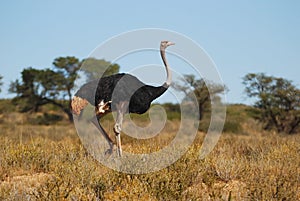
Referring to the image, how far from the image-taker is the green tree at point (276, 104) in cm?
1944

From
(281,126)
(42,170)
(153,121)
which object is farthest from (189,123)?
(42,170)

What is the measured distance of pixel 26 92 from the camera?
29.9 m

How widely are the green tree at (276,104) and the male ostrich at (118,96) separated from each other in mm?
12926

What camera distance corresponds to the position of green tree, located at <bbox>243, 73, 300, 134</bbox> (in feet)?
63.8

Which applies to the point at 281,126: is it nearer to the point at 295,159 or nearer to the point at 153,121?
the point at 153,121

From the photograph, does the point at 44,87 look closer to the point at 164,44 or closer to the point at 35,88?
the point at 35,88

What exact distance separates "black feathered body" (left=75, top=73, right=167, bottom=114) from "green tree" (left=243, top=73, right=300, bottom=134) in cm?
1288

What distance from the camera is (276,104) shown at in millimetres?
20078

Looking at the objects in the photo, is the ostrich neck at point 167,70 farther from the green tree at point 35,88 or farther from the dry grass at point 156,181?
the green tree at point 35,88

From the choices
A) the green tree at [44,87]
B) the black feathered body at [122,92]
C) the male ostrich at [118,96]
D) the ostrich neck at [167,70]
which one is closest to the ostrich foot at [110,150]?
the male ostrich at [118,96]

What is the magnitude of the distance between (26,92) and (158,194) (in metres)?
27.1

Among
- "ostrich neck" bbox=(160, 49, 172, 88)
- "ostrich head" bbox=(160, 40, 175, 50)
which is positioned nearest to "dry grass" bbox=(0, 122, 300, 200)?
"ostrich neck" bbox=(160, 49, 172, 88)

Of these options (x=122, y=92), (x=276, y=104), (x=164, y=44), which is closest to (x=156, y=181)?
(x=122, y=92)

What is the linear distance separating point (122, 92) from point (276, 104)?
14589 mm
